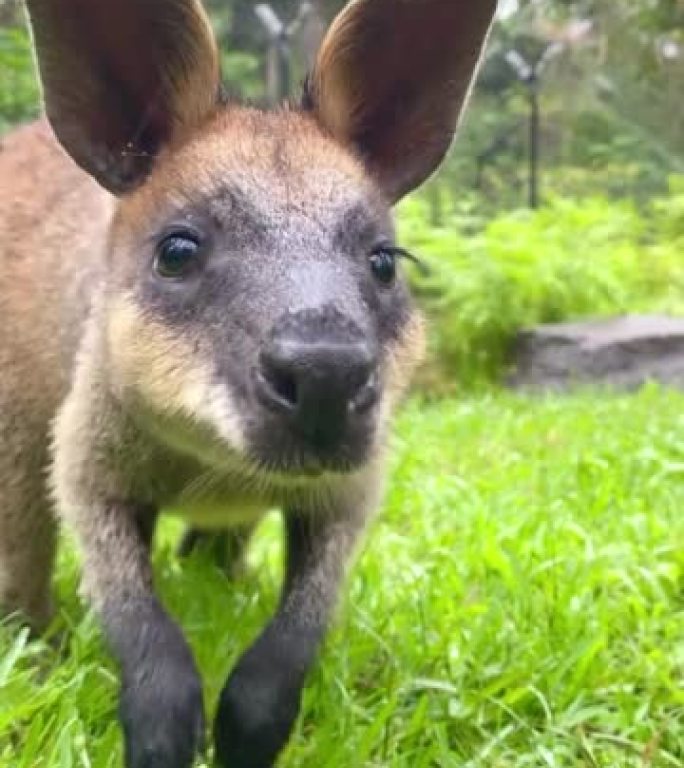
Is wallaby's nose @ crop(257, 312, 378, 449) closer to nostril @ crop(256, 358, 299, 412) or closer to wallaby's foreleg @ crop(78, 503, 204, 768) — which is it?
nostril @ crop(256, 358, 299, 412)

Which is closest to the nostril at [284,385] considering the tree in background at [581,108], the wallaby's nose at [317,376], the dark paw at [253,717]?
the wallaby's nose at [317,376]

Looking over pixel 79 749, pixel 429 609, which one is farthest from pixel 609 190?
pixel 79 749

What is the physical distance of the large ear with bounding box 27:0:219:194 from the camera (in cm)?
318

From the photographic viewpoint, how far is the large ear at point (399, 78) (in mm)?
3314

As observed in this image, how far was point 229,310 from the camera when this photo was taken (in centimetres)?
276

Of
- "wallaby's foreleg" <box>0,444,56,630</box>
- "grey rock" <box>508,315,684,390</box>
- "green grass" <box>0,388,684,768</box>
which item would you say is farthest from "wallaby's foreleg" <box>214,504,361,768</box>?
"grey rock" <box>508,315,684,390</box>

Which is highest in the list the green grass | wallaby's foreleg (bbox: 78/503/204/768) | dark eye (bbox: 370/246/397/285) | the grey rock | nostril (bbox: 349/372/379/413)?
nostril (bbox: 349/372/379/413)

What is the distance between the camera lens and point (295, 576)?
3256mm

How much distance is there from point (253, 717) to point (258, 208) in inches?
40.7

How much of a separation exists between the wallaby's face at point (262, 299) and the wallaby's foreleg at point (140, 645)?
0.35 metres

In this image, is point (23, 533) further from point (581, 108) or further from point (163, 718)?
point (581, 108)

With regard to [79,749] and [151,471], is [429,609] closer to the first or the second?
[151,471]

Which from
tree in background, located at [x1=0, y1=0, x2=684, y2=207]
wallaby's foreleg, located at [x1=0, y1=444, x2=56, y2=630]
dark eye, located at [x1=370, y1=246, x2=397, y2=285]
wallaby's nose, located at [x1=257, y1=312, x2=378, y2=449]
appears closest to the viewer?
wallaby's nose, located at [x1=257, y1=312, x2=378, y2=449]

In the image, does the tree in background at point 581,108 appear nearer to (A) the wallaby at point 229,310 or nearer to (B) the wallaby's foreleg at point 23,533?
(B) the wallaby's foreleg at point 23,533
